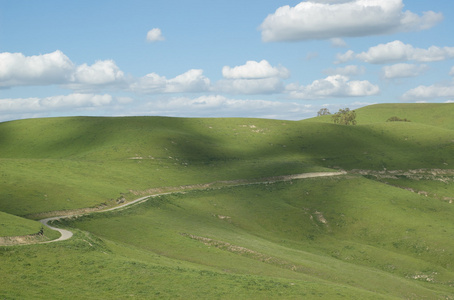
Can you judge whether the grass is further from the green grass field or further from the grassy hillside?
the grassy hillside

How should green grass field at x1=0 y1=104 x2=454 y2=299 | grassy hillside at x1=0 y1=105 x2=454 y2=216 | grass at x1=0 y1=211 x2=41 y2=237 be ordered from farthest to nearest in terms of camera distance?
1. grassy hillside at x1=0 y1=105 x2=454 y2=216
2. grass at x1=0 y1=211 x2=41 y2=237
3. green grass field at x1=0 y1=104 x2=454 y2=299

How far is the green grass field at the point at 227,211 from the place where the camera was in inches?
1734

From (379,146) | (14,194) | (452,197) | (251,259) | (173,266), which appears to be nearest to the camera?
(173,266)

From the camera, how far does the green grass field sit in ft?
144

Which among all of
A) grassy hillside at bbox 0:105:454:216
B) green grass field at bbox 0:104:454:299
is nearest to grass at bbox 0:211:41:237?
green grass field at bbox 0:104:454:299

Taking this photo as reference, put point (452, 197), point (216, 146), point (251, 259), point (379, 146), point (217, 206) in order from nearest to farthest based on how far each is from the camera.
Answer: point (251, 259) < point (217, 206) < point (452, 197) < point (216, 146) < point (379, 146)

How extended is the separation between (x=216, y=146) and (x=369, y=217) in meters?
65.5

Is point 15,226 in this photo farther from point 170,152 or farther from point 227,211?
point 170,152

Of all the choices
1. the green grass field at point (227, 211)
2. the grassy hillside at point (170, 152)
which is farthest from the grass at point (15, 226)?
the grassy hillside at point (170, 152)

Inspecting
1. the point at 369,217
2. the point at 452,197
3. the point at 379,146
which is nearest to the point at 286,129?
the point at 379,146

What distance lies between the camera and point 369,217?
91750 mm

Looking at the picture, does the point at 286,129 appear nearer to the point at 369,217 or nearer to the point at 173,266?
the point at 369,217

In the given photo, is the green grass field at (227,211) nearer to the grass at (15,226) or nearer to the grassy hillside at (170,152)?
the grass at (15,226)

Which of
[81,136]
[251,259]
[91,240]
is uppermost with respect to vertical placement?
[81,136]
